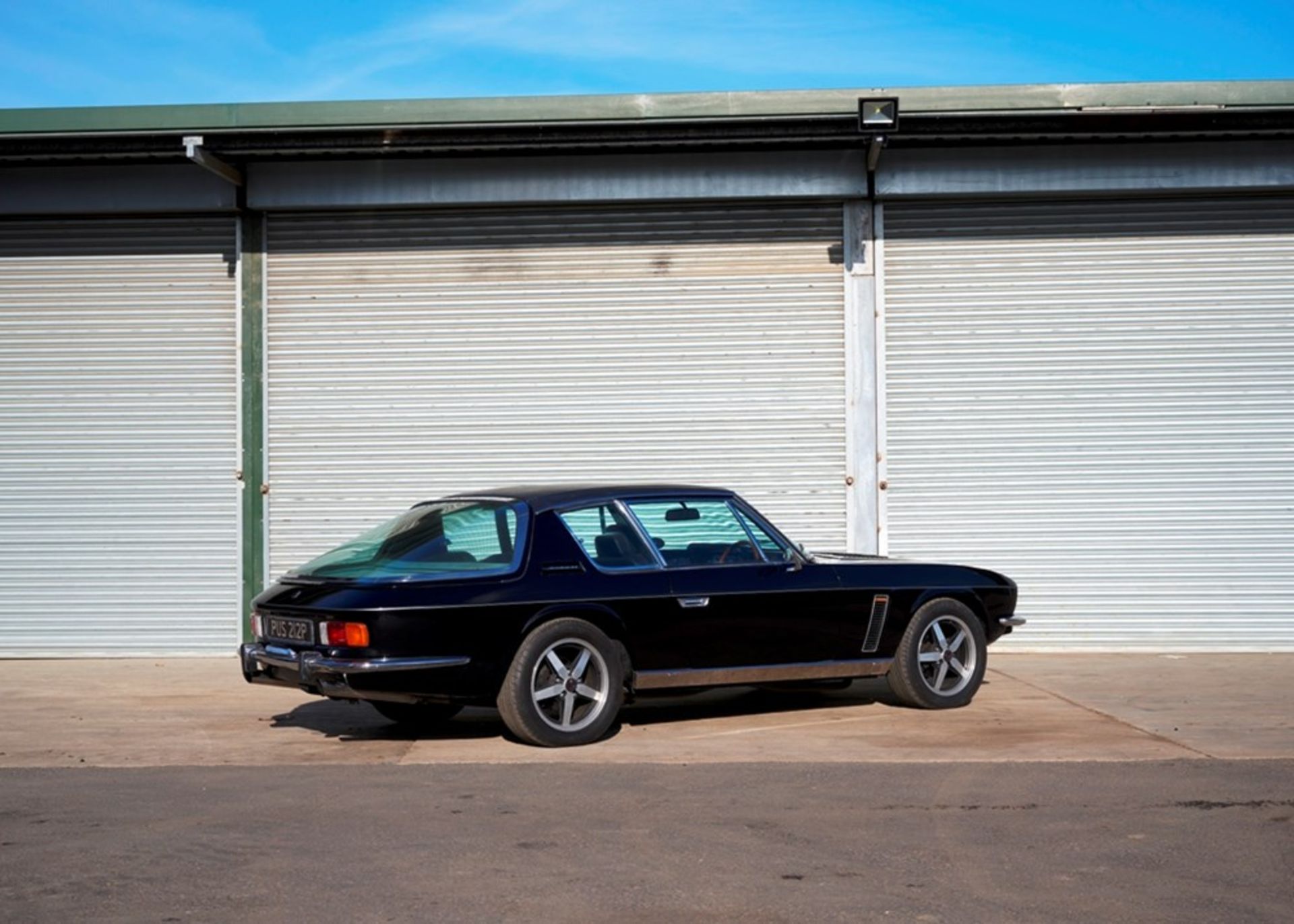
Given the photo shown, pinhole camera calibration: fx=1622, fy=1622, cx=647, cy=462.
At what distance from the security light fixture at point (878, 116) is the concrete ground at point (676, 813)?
4.87 m

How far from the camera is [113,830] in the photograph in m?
6.41

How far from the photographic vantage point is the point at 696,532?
9344mm

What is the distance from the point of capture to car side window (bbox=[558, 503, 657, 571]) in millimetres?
8945

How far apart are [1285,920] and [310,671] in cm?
495

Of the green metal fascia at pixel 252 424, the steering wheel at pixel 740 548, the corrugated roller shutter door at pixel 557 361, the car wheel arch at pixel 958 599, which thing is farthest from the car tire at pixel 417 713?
the green metal fascia at pixel 252 424

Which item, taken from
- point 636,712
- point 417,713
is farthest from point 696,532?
point 417,713

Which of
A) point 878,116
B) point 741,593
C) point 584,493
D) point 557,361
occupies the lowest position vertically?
point 741,593

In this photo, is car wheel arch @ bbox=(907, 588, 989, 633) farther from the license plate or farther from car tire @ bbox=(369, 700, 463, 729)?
the license plate

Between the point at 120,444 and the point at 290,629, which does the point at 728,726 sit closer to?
the point at 290,629

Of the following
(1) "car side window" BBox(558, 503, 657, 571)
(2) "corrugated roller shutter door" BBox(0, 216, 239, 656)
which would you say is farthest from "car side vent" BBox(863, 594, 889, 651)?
(2) "corrugated roller shutter door" BBox(0, 216, 239, 656)

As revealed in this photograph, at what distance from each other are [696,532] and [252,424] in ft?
21.0

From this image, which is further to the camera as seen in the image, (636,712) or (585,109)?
(585,109)

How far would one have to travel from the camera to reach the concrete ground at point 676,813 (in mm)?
5219

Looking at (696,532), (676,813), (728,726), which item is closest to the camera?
(676,813)
